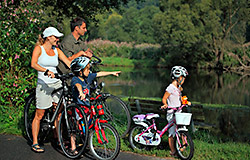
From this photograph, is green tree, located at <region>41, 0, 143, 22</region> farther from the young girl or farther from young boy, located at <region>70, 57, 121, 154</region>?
the young girl

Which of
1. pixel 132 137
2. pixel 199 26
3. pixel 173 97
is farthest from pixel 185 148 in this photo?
pixel 199 26

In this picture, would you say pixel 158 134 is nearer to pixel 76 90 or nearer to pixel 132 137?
pixel 132 137

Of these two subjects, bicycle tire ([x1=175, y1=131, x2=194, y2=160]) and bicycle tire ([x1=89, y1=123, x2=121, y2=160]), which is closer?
bicycle tire ([x1=89, y1=123, x2=121, y2=160])

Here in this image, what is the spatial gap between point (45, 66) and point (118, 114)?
6.69 ft

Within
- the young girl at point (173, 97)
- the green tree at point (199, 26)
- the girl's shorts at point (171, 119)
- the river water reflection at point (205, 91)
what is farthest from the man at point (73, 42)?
the green tree at point (199, 26)

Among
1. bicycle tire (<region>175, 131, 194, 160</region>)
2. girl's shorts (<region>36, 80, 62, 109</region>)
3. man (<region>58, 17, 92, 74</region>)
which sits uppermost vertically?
man (<region>58, 17, 92, 74</region>)

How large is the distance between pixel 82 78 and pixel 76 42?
3.12 feet

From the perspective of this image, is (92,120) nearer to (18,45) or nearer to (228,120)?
(18,45)

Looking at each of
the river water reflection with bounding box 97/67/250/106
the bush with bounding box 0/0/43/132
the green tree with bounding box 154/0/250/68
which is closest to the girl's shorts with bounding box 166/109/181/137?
the bush with bounding box 0/0/43/132

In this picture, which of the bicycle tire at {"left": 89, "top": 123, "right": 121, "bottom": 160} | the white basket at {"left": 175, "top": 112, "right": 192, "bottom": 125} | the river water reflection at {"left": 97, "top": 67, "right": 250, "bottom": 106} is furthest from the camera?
the river water reflection at {"left": 97, "top": 67, "right": 250, "bottom": 106}

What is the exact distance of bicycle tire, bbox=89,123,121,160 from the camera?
14.7 ft

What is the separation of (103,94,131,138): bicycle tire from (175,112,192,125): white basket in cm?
121

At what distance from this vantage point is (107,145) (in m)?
4.72

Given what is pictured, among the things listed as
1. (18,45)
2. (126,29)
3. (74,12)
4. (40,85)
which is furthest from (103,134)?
(126,29)
